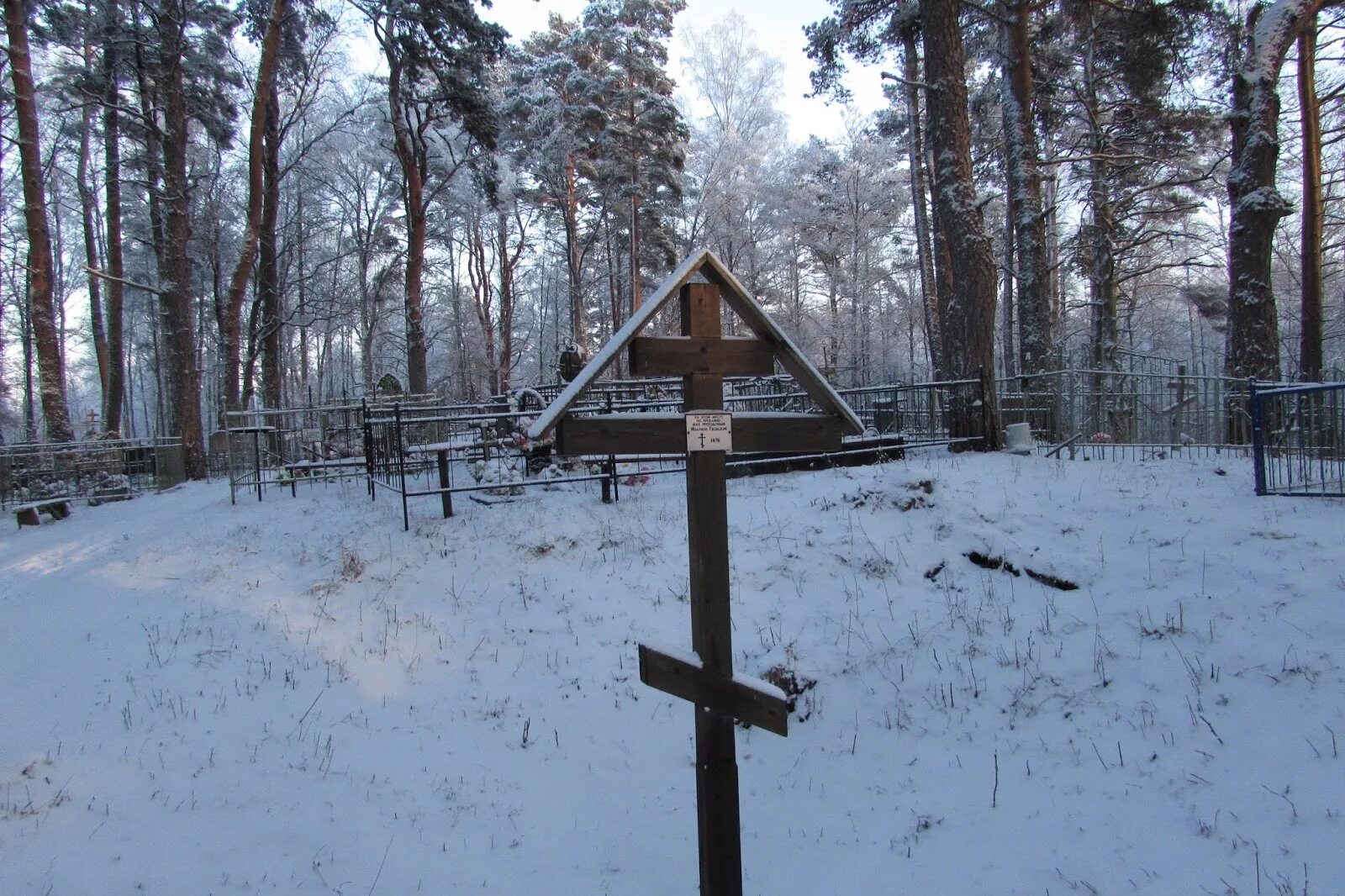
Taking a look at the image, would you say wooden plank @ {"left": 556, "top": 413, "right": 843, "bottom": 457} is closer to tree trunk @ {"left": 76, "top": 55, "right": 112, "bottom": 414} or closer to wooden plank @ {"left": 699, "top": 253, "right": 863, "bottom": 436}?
wooden plank @ {"left": 699, "top": 253, "right": 863, "bottom": 436}

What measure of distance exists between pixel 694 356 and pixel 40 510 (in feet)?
46.2

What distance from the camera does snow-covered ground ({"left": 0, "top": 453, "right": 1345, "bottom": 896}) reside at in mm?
3236

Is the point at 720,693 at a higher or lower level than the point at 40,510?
lower

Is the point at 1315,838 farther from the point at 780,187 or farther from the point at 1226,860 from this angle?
the point at 780,187

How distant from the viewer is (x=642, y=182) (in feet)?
80.1

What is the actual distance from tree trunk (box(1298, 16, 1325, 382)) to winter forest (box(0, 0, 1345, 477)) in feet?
0.27

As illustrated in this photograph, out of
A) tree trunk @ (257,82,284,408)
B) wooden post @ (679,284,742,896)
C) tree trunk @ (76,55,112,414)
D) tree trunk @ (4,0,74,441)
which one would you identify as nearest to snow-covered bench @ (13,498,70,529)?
tree trunk @ (4,0,74,441)

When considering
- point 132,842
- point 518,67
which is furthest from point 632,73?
point 132,842

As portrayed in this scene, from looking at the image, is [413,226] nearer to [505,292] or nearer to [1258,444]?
[505,292]

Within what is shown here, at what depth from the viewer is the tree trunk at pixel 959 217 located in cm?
959

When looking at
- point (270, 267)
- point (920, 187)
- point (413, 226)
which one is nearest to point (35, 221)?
point (270, 267)

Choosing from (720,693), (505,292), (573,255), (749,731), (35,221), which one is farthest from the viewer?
(505,292)

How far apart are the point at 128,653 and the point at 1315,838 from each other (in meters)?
7.18

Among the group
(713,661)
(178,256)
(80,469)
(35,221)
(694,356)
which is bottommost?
(713,661)
